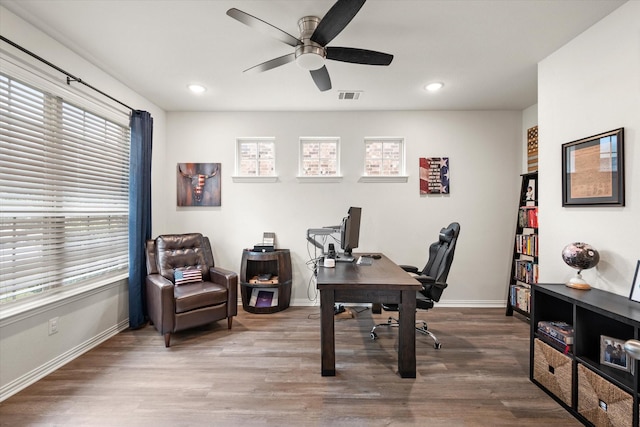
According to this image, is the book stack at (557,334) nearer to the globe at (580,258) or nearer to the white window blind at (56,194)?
the globe at (580,258)

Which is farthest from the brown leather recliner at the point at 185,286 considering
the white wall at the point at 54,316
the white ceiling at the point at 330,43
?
the white ceiling at the point at 330,43

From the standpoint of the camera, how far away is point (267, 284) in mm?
3414

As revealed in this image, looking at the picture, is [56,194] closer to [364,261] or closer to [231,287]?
[231,287]

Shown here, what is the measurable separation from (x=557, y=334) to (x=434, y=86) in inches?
100

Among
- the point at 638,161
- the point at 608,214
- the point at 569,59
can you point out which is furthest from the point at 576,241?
the point at 569,59

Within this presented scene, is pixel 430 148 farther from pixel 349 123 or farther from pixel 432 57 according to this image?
pixel 432 57

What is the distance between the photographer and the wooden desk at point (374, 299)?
197cm

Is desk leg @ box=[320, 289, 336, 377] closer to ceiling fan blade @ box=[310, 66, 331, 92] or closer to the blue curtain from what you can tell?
ceiling fan blade @ box=[310, 66, 331, 92]

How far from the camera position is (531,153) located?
3.44 m

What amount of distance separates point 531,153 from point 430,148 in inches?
48.4

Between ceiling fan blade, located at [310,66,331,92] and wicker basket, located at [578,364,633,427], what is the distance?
266 centimetres

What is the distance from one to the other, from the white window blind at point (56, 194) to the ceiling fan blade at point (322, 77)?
7.17 feet

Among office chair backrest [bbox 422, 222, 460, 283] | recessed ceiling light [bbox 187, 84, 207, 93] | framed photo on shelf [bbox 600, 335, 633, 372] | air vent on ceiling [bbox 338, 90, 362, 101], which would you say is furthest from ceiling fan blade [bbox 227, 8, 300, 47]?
framed photo on shelf [bbox 600, 335, 633, 372]

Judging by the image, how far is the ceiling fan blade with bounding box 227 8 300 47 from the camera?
1576 millimetres
